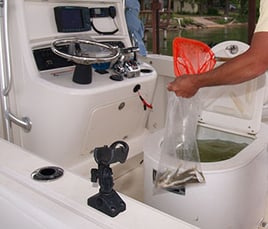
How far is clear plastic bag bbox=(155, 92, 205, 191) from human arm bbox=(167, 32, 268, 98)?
0.13 m

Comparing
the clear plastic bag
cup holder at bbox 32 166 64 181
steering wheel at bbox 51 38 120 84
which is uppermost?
steering wheel at bbox 51 38 120 84

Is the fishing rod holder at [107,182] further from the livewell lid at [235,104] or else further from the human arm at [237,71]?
the livewell lid at [235,104]

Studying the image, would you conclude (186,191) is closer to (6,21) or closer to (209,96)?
(209,96)

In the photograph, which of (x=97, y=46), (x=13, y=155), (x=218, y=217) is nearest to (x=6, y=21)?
(x=97, y=46)

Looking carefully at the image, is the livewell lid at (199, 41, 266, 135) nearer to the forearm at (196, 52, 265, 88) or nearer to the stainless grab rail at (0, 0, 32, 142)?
the forearm at (196, 52, 265, 88)

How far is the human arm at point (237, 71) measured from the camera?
1.28 metres

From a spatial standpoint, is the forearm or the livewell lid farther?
the livewell lid

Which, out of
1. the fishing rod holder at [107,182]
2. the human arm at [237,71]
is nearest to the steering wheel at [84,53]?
the human arm at [237,71]

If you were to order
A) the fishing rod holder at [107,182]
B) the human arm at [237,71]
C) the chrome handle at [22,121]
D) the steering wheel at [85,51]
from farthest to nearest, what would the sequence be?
the chrome handle at [22,121] → the steering wheel at [85,51] → the human arm at [237,71] → the fishing rod holder at [107,182]

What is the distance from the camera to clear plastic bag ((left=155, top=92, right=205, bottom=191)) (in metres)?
1.64

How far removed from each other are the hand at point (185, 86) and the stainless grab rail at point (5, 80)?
2.67 ft

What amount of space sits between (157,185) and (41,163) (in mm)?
631

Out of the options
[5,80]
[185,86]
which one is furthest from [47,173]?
[5,80]

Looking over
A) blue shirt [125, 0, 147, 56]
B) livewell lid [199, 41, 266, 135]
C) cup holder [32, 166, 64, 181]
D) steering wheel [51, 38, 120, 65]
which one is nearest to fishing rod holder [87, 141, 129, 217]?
cup holder [32, 166, 64, 181]
